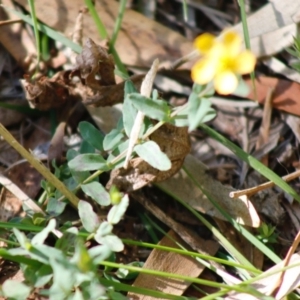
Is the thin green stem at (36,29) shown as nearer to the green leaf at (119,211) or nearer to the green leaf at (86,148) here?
the green leaf at (86,148)

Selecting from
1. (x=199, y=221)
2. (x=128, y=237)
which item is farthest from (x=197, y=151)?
(x=128, y=237)

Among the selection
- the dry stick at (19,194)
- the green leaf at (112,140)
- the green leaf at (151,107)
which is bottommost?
the dry stick at (19,194)

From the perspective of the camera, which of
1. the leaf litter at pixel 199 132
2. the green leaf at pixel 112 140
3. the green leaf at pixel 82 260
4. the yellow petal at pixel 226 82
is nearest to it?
the yellow petal at pixel 226 82

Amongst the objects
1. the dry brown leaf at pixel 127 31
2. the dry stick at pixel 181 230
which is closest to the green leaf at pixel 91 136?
the dry stick at pixel 181 230

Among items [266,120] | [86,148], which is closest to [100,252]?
[86,148]

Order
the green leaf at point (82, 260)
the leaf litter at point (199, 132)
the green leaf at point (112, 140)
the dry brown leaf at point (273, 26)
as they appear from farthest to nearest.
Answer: the dry brown leaf at point (273, 26) < the leaf litter at point (199, 132) < the green leaf at point (112, 140) < the green leaf at point (82, 260)

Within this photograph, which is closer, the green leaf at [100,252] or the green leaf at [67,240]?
the green leaf at [100,252]

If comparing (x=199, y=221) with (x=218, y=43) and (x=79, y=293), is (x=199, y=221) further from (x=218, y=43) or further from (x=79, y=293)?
(x=218, y=43)
